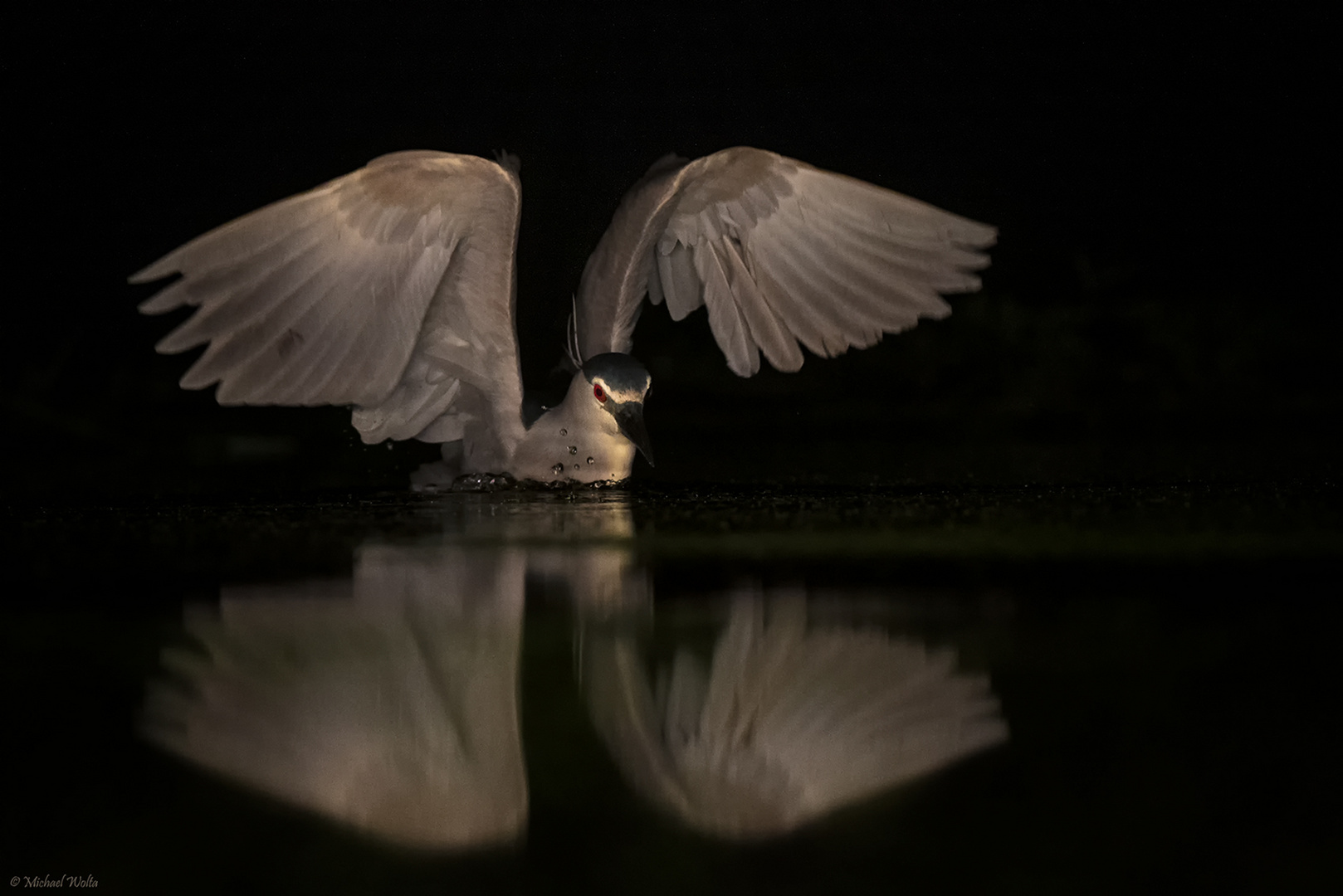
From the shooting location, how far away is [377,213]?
3.06 meters

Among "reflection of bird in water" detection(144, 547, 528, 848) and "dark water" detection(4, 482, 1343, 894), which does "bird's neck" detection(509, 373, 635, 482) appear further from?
"reflection of bird in water" detection(144, 547, 528, 848)

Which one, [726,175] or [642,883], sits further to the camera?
[726,175]

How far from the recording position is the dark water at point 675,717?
38.5 inches

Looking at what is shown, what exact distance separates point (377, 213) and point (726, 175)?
846 millimetres

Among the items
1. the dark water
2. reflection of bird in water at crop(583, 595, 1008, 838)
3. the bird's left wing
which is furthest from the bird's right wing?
reflection of bird in water at crop(583, 595, 1008, 838)

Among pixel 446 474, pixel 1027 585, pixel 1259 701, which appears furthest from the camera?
pixel 446 474

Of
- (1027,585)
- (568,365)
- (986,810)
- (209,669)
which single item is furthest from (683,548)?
(568,365)

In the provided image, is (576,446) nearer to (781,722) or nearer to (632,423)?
(632,423)

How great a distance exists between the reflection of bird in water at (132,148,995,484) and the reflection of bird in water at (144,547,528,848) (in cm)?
123

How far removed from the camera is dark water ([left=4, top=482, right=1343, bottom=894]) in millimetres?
979

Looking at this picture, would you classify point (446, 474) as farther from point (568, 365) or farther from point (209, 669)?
point (209, 669)

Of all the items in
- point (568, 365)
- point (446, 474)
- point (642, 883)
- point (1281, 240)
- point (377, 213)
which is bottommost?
point (642, 883)

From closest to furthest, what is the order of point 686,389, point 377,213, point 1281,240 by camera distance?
point 377,213, point 686,389, point 1281,240

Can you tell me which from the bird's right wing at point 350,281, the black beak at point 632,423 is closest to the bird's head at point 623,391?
the black beak at point 632,423
